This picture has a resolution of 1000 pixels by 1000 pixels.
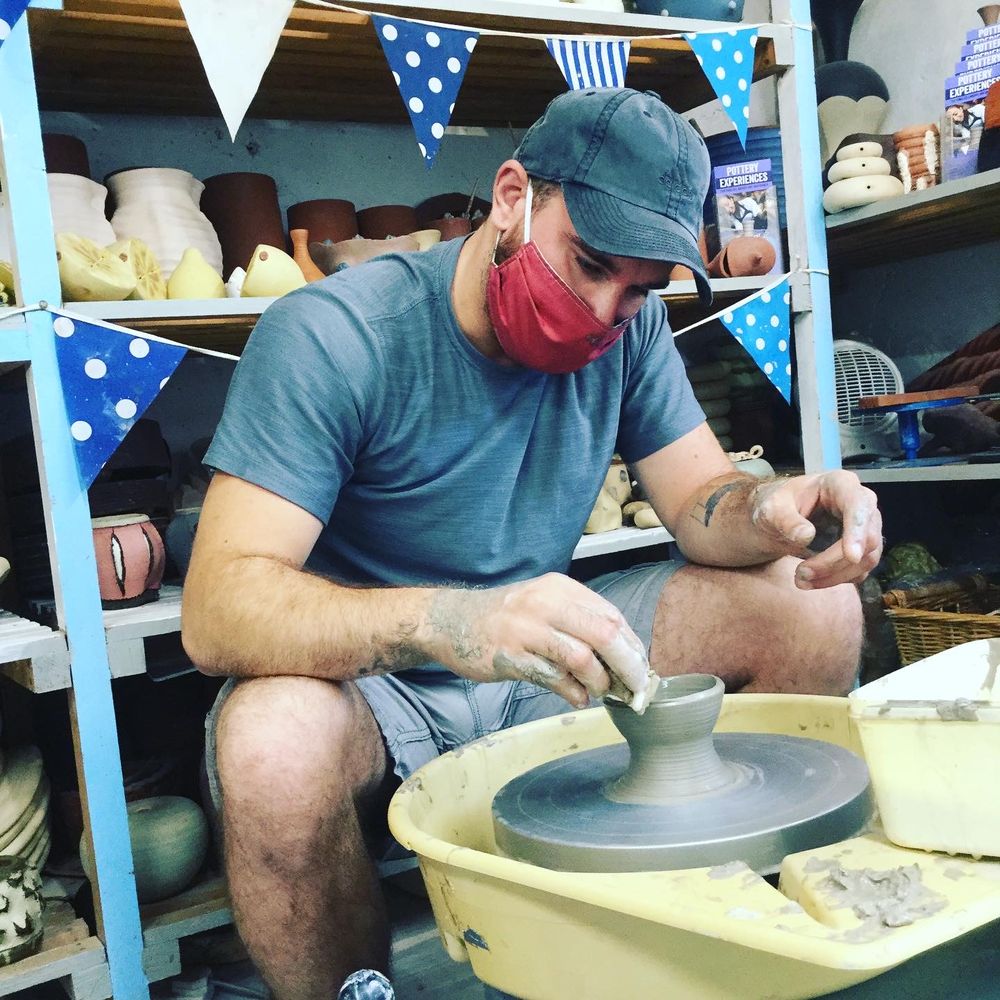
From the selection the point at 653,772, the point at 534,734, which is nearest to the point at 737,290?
the point at 534,734

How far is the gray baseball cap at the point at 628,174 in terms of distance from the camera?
1.23 m

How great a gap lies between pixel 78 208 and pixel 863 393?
183 cm

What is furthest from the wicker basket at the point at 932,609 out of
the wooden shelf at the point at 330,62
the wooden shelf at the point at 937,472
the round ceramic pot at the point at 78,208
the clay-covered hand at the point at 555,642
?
the round ceramic pot at the point at 78,208

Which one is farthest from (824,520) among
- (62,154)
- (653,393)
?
(62,154)

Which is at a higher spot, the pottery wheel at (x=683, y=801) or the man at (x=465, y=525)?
the man at (x=465, y=525)

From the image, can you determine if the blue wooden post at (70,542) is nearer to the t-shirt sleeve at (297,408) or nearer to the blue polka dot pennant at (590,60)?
the t-shirt sleeve at (297,408)

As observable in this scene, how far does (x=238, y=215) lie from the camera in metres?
1.94

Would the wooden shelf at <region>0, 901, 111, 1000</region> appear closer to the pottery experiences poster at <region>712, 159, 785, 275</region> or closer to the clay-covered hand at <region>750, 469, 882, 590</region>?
the clay-covered hand at <region>750, 469, 882, 590</region>

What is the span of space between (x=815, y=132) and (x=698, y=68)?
30 centimetres

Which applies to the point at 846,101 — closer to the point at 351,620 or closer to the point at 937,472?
the point at 937,472

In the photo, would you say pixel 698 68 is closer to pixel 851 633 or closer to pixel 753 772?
pixel 851 633

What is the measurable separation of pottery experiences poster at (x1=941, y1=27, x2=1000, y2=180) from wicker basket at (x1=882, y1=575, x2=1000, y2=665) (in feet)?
2.87

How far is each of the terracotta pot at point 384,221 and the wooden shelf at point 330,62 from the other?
0.83 ft

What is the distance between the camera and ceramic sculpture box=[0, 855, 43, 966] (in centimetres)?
A: 142
